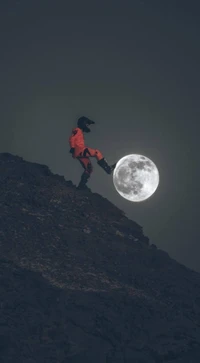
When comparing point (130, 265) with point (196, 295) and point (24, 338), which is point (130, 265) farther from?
point (24, 338)

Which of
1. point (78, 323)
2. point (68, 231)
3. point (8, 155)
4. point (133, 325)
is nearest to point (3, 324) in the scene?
point (78, 323)

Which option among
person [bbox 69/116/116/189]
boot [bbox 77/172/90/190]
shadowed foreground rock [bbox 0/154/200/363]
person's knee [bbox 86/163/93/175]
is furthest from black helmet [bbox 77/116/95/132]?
shadowed foreground rock [bbox 0/154/200/363]

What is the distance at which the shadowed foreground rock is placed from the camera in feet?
44.1

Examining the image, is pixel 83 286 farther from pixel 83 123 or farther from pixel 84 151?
pixel 83 123

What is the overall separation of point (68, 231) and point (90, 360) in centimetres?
600

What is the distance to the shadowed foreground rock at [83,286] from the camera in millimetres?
13438

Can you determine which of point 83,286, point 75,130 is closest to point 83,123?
point 75,130

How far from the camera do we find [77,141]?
2064 centimetres

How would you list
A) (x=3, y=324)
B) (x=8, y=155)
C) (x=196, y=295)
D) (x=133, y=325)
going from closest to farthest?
(x=3, y=324)
(x=133, y=325)
(x=196, y=295)
(x=8, y=155)

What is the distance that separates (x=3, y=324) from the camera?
13.4 meters

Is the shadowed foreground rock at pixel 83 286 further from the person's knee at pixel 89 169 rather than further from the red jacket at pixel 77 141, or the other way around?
the red jacket at pixel 77 141

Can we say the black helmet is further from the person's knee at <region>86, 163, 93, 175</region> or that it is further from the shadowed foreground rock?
the shadowed foreground rock

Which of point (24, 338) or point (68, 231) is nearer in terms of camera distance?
point (24, 338)

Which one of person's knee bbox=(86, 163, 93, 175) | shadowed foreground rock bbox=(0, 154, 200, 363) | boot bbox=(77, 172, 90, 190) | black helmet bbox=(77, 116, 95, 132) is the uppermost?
black helmet bbox=(77, 116, 95, 132)
